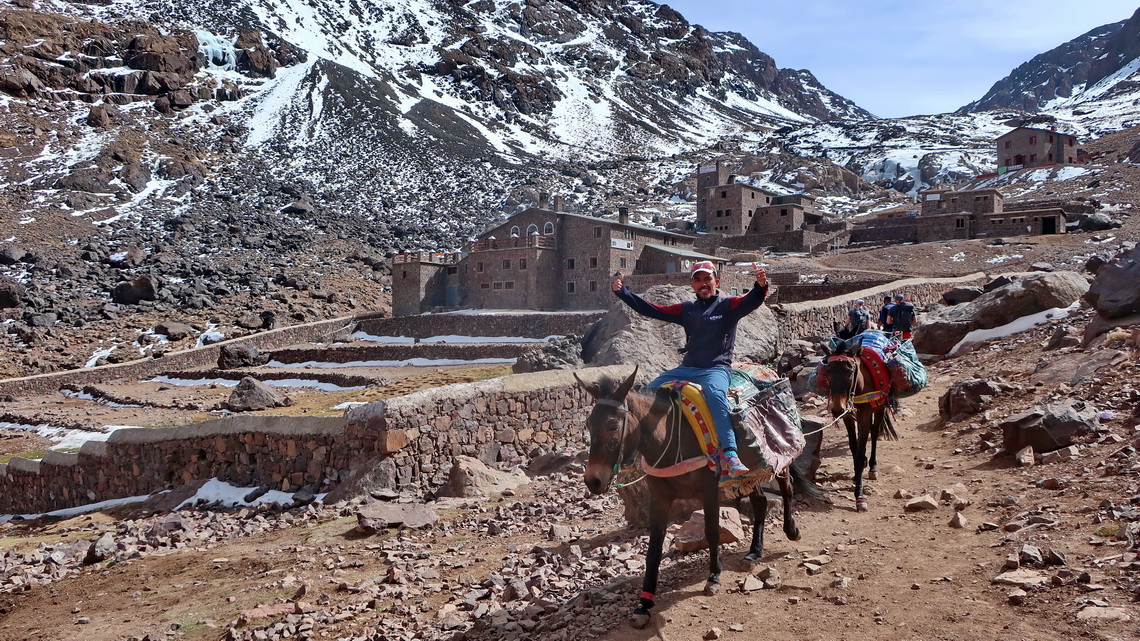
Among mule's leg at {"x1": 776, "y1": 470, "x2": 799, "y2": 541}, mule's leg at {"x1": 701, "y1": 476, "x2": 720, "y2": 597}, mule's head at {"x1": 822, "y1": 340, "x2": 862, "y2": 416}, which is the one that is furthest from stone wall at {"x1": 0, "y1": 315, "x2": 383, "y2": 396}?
mule's leg at {"x1": 701, "y1": 476, "x2": 720, "y2": 597}

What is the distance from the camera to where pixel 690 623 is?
232 inches

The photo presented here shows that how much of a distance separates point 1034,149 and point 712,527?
354ft

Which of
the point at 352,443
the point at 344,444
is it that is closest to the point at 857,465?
the point at 352,443

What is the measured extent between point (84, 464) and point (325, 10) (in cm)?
18504

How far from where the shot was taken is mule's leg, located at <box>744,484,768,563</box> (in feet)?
22.8

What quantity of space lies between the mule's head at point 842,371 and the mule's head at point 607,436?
408 centimetres

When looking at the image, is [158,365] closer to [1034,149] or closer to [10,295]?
[10,295]

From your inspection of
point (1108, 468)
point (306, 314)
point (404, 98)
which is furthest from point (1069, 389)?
point (404, 98)

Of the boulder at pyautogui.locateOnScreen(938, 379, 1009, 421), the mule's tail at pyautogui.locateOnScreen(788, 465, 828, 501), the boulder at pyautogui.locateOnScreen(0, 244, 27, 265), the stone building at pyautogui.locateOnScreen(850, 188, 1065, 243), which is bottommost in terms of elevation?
the mule's tail at pyautogui.locateOnScreen(788, 465, 828, 501)

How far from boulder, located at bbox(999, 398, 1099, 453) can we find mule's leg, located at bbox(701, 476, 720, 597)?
4.90 m

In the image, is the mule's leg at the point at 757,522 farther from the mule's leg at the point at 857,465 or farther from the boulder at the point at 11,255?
the boulder at the point at 11,255

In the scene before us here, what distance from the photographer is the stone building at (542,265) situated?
50.1 metres

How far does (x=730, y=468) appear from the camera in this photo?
20.2 feet

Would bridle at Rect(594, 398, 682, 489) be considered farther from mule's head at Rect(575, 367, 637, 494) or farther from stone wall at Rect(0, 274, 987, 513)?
stone wall at Rect(0, 274, 987, 513)
